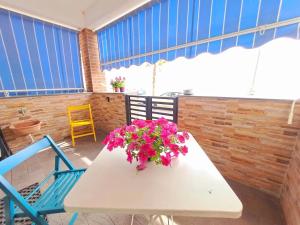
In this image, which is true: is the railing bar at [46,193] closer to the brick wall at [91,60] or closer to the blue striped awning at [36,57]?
the blue striped awning at [36,57]

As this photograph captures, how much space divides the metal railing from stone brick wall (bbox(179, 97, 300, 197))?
19 cm

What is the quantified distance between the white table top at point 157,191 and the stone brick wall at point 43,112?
249cm

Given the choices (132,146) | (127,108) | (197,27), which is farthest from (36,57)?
(132,146)

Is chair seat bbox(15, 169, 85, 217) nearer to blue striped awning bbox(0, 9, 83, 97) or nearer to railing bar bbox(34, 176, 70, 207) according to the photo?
railing bar bbox(34, 176, 70, 207)

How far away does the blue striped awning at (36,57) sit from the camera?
2.25 metres

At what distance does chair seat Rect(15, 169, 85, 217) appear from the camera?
88 centimetres

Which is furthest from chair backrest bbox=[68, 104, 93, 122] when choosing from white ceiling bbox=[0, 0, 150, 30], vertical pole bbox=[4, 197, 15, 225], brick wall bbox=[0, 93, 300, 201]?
vertical pole bbox=[4, 197, 15, 225]

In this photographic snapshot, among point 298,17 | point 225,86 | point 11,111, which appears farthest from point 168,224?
→ point 11,111

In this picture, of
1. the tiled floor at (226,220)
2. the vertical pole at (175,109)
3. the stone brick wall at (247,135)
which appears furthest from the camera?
the vertical pole at (175,109)

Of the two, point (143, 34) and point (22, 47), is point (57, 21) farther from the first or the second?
point (143, 34)

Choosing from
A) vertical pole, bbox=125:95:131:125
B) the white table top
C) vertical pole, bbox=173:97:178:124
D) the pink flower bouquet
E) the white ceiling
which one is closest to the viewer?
the white table top

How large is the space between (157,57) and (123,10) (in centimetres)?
103

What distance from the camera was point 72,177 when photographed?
1206mm

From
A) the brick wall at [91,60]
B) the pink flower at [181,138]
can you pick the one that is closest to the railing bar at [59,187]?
the pink flower at [181,138]
